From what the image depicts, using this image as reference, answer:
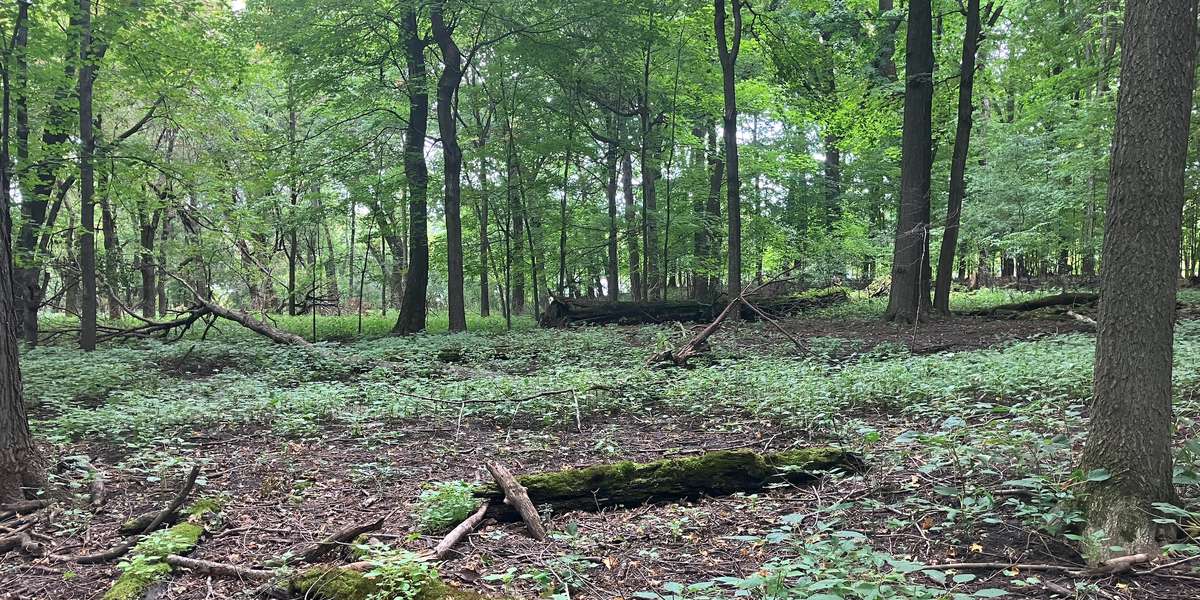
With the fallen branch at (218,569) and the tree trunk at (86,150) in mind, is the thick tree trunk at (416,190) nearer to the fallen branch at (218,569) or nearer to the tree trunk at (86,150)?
the tree trunk at (86,150)

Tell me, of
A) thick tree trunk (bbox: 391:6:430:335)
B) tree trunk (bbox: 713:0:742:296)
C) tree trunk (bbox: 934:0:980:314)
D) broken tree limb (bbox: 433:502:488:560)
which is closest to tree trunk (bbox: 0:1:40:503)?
broken tree limb (bbox: 433:502:488:560)

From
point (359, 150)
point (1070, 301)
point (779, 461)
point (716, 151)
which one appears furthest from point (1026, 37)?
point (359, 150)

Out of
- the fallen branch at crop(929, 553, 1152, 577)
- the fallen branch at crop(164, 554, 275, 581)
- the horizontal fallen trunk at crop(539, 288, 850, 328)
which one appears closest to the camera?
the fallen branch at crop(929, 553, 1152, 577)

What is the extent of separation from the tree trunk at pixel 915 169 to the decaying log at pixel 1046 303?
1400 mm

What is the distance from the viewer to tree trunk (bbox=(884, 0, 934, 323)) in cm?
1267

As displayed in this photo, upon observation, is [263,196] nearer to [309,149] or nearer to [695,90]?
[309,149]

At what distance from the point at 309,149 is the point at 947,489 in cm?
1555

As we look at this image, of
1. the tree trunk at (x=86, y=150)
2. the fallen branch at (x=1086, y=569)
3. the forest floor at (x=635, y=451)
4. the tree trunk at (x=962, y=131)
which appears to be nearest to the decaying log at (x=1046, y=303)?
the tree trunk at (x=962, y=131)

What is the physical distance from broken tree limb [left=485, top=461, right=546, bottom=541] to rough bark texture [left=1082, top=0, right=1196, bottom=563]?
265cm

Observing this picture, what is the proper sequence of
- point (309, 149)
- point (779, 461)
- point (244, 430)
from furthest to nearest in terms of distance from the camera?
point (309, 149) < point (244, 430) < point (779, 461)

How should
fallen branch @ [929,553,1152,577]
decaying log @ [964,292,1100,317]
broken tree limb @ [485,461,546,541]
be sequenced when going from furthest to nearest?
decaying log @ [964,292,1100,317]
broken tree limb @ [485,461,546,541]
fallen branch @ [929,553,1152,577]

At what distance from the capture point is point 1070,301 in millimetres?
12930

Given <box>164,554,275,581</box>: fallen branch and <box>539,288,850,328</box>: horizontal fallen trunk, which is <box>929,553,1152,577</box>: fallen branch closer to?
<box>164,554,275,581</box>: fallen branch

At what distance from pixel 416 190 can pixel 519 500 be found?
1275 cm
